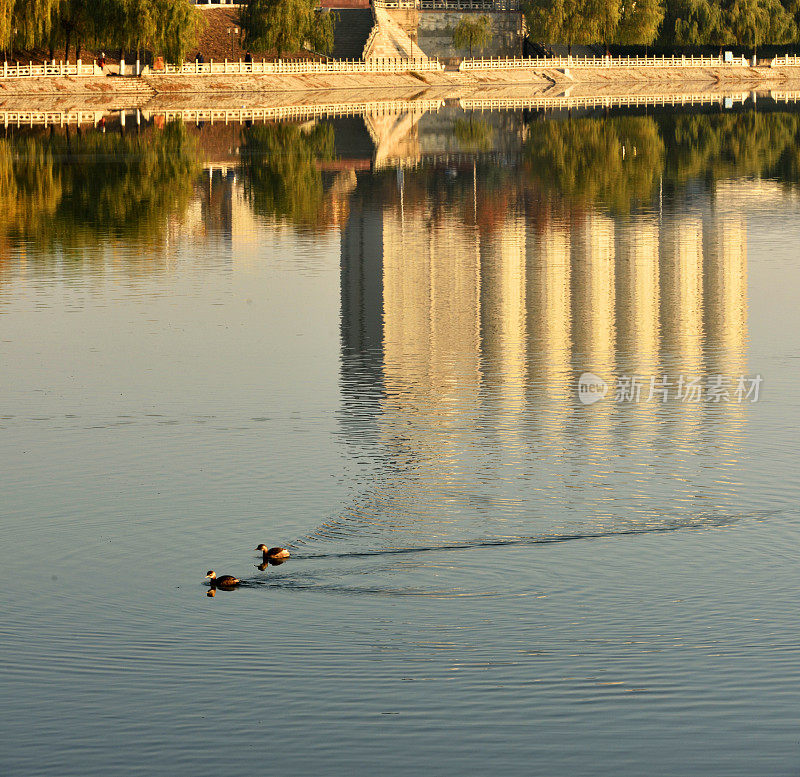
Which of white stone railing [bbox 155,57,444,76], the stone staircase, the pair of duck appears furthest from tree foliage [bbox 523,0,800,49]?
the pair of duck

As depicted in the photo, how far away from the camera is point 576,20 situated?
12725cm

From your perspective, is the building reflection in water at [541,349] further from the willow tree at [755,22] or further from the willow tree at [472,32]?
the willow tree at [472,32]

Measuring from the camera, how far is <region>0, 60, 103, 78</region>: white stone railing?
9031 centimetres

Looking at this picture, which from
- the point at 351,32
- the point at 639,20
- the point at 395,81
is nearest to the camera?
the point at 395,81

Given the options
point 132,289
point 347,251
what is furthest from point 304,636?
point 347,251

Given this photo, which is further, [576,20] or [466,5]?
[466,5]

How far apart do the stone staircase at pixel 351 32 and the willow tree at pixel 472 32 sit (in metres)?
9.92

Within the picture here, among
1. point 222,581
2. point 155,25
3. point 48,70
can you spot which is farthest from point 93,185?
point 48,70

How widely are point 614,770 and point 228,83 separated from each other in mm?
93061

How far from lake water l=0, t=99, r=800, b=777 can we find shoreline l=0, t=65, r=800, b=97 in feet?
195

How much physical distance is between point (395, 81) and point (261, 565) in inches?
4072

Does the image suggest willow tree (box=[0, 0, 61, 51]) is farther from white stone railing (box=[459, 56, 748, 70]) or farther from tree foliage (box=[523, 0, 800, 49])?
tree foliage (box=[523, 0, 800, 49])

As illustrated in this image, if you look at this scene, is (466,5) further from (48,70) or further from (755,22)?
(48,70)

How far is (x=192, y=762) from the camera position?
1013cm
